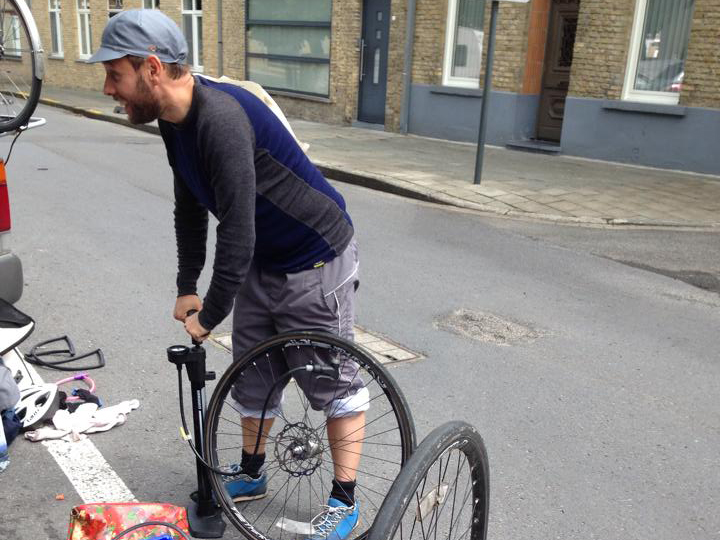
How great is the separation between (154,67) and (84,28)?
84.4 ft

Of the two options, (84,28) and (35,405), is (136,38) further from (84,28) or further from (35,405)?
(84,28)

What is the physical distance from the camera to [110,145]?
42.9 feet

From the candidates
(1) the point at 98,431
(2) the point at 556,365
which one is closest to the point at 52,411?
(1) the point at 98,431

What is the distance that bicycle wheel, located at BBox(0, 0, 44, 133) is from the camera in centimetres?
446

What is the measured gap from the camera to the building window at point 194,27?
2053 centimetres

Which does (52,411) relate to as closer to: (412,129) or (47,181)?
(47,181)

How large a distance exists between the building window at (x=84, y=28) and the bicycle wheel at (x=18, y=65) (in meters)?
21.8

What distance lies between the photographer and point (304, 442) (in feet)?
9.04

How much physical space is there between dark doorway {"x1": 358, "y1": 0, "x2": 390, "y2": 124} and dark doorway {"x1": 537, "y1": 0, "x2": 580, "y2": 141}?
11.7 ft

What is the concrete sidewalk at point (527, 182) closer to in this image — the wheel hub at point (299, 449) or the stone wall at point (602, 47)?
the stone wall at point (602, 47)

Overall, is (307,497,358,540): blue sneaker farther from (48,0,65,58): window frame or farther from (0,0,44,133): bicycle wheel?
(48,0,65,58): window frame

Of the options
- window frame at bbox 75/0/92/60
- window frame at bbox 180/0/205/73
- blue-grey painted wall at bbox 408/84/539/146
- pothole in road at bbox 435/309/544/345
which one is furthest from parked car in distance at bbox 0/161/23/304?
window frame at bbox 75/0/92/60

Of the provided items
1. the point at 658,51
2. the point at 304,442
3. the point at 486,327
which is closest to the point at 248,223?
the point at 304,442

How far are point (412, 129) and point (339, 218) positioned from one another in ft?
41.2
